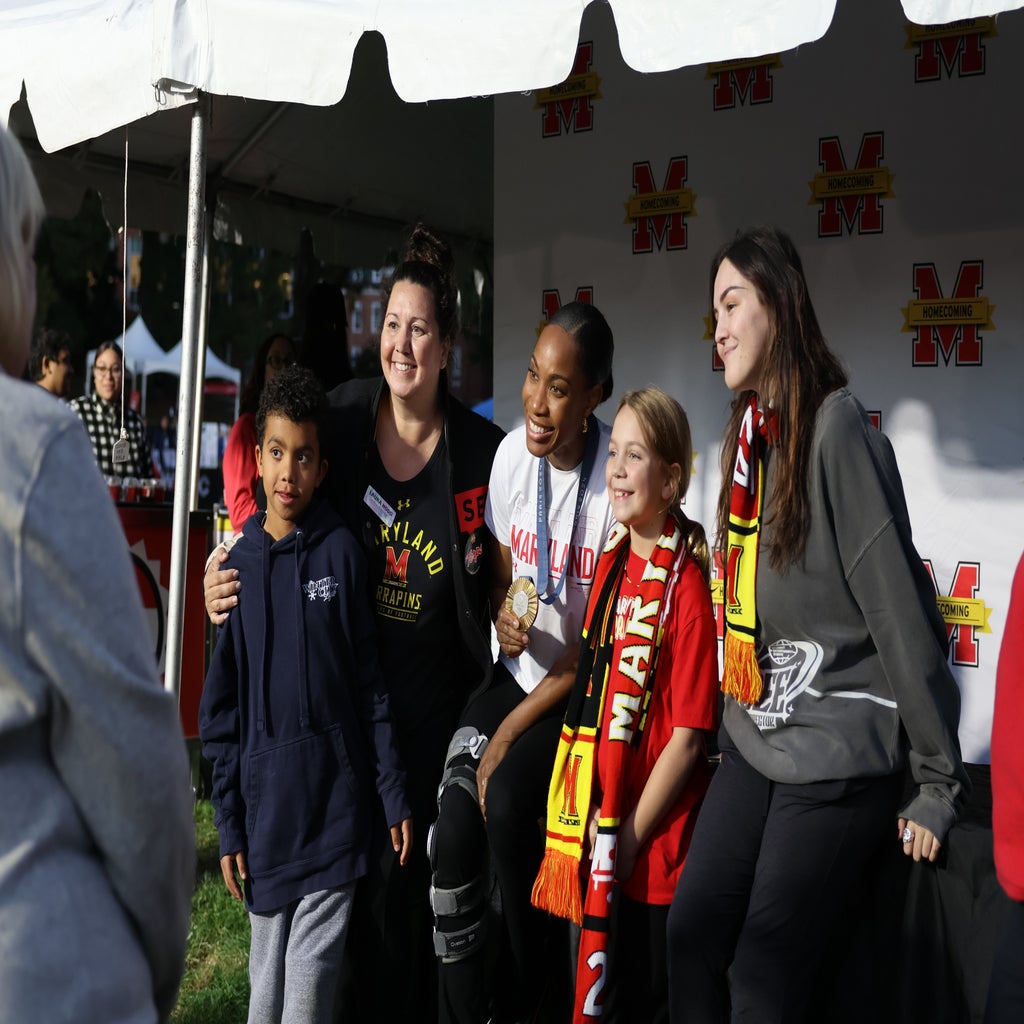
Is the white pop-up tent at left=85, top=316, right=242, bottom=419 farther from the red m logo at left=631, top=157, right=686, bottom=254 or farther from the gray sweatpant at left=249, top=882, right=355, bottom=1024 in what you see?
the gray sweatpant at left=249, top=882, right=355, bottom=1024

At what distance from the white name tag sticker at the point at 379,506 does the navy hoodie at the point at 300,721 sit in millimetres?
127

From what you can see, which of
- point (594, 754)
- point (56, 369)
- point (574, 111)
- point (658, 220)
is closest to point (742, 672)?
point (594, 754)

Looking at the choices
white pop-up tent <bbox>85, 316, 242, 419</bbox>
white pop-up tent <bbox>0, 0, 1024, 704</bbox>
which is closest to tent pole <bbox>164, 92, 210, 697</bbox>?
white pop-up tent <bbox>0, 0, 1024, 704</bbox>

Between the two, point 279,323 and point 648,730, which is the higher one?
point 279,323

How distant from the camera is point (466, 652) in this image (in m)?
2.92

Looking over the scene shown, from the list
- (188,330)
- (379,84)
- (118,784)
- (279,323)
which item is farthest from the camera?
(279,323)

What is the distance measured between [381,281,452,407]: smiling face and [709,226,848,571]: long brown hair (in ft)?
2.79

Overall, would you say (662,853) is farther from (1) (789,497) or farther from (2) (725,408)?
(2) (725,408)

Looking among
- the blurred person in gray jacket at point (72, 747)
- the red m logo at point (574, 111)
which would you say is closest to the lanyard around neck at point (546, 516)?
the blurred person in gray jacket at point (72, 747)

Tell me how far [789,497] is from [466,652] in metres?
1.05

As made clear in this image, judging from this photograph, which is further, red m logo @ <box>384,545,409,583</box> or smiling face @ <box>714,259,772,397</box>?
red m logo @ <box>384,545,409,583</box>

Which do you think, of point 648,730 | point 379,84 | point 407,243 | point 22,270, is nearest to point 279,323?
point 379,84

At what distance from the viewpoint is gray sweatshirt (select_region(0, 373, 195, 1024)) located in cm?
99

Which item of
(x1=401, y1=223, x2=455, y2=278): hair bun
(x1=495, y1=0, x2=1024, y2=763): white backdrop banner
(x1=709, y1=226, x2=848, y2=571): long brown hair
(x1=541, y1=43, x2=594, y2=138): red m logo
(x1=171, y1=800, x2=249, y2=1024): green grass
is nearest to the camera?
(x1=709, y1=226, x2=848, y2=571): long brown hair
